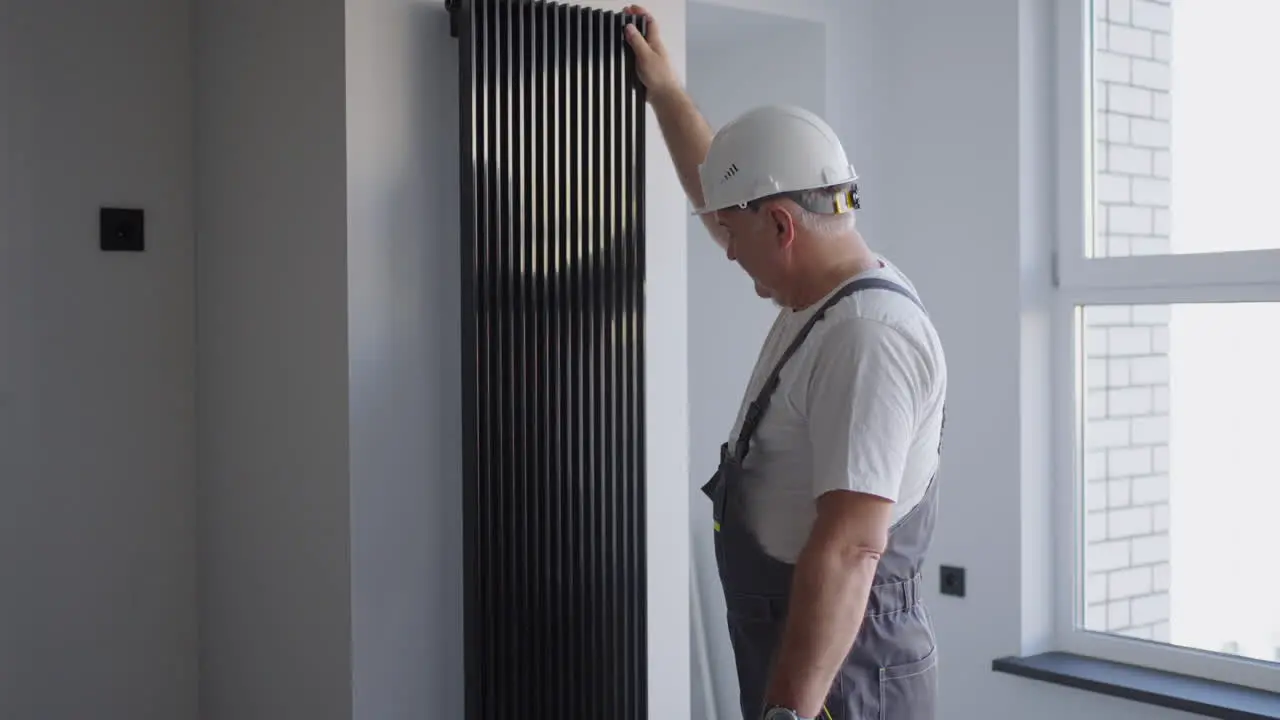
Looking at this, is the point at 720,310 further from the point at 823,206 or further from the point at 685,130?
the point at 823,206

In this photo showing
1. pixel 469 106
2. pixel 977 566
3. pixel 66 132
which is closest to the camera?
pixel 469 106

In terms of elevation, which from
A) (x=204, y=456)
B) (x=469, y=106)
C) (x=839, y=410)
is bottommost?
(x=204, y=456)

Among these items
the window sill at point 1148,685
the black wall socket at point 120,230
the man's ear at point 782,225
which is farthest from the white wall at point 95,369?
the window sill at point 1148,685

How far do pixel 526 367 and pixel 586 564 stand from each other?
1.29 feet

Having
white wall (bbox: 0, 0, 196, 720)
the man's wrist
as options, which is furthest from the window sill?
white wall (bbox: 0, 0, 196, 720)

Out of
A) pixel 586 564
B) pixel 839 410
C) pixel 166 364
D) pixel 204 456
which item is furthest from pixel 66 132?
pixel 839 410

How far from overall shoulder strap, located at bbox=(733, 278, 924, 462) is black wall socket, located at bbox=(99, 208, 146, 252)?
162 cm

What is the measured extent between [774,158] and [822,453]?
0.46 m

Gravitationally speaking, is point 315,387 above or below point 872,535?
above

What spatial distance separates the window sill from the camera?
9.50 feet

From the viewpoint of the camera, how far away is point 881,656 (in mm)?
1860

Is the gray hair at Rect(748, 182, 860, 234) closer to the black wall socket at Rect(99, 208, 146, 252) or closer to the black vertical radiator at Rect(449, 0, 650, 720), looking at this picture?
the black vertical radiator at Rect(449, 0, 650, 720)

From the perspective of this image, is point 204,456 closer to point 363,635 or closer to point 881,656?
point 363,635

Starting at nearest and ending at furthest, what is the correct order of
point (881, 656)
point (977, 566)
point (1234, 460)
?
1. point (881, 656)
2. point (1234, 460)
3. point (977, 566)
